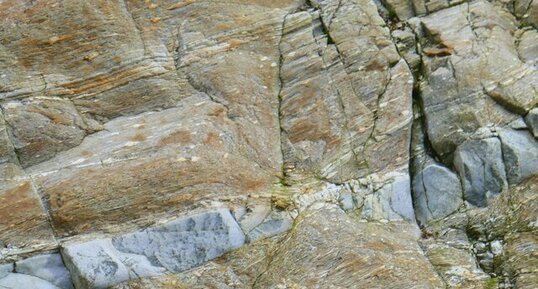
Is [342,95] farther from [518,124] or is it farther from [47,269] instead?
[47,269]

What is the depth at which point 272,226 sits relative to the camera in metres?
13.6

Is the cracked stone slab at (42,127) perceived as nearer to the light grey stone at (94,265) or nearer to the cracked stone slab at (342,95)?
the light grey stone at (94,265)

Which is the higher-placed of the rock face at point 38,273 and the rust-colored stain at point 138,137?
the rust-colored stain at point 138,137

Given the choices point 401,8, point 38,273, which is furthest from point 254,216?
point 401,8

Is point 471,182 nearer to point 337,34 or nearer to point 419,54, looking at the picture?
point 419,54

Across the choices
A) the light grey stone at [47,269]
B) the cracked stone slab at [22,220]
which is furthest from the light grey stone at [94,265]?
the cracked stone slab at [22,220]

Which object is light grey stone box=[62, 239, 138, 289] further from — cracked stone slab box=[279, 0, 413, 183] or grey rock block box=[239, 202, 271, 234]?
cracked stone slab box=[279, 0, 413, 183]

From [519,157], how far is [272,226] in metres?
5.11

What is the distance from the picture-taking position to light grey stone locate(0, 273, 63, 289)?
12867 mm

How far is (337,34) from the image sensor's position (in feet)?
52.2

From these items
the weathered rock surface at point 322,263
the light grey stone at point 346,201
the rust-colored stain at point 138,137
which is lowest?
the weathered rock surface at point 322,263

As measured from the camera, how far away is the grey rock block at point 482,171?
13953 millimetres

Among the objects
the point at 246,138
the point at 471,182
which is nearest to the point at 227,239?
the point at 246,138

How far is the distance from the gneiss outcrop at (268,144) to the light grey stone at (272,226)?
2 cm
